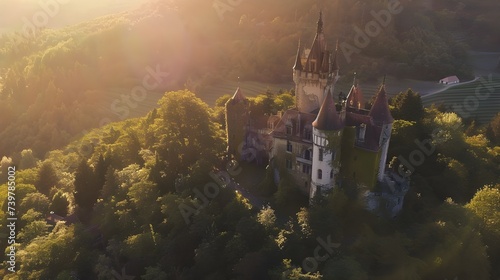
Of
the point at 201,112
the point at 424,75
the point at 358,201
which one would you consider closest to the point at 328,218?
the point at 358,201

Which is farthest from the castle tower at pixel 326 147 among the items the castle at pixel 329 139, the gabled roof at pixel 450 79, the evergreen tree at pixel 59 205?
the gabled roof at pixel 450 79

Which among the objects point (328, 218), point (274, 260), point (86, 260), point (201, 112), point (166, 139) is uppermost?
point (201, 112)

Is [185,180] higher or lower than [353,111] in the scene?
lower

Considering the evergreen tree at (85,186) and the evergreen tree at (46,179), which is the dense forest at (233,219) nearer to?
the evergreen tree at (85,186)

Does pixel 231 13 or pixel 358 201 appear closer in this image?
pixel 358 201

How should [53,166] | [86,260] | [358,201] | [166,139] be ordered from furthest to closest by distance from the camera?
[53,166], [166,139], [86,260], [358,201]

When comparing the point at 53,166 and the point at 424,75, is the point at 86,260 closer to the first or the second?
the point at 53,166

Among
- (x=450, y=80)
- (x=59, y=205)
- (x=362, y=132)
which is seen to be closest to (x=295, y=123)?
(x=362, y=132)
